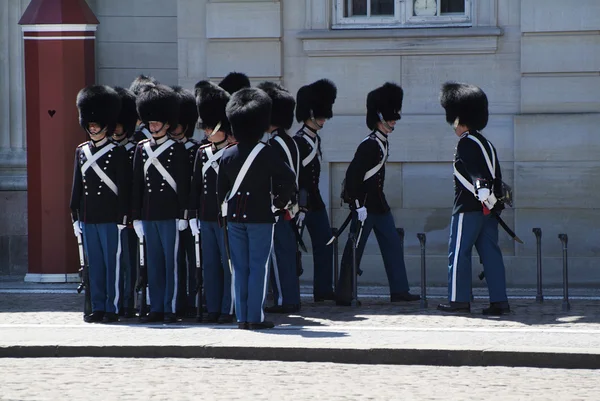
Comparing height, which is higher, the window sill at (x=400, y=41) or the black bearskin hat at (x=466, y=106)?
the window sill at (x=400, y=41)

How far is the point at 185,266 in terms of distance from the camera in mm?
10945

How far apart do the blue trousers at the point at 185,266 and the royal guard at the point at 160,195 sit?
0.05m

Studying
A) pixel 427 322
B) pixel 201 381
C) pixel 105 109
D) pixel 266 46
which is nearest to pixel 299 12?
pixel 266 46

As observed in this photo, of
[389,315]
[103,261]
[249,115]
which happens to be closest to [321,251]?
[389,315]

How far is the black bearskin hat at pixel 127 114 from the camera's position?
11.4 meters

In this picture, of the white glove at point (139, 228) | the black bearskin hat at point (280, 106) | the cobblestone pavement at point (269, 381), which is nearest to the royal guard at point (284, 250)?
the black bearskin hat at point (280, 106)

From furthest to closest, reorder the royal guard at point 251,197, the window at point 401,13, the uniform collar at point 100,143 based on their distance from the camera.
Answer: the window at point 401,13 < the uniform collar at point 100,143 < the royal guard at point 251,197

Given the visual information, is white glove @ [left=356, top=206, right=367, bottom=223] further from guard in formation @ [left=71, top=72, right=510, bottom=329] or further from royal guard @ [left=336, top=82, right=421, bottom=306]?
guard in formation @ [left=71, top=72, right=510, bottom=329]

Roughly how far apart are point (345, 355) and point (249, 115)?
6.25ft

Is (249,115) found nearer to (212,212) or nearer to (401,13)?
(212,212)

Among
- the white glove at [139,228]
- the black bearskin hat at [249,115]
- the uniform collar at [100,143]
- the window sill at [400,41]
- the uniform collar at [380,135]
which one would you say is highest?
the window sill at [400,41]

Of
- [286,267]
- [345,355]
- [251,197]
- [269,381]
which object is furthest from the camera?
[286,267]

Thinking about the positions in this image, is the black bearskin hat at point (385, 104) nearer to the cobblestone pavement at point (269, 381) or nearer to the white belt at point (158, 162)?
the white belt at point (158, 162)

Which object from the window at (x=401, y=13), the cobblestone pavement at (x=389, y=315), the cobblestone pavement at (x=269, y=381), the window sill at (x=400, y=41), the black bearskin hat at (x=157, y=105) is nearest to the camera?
the cobblestone pavement at (x=269, y=381)
